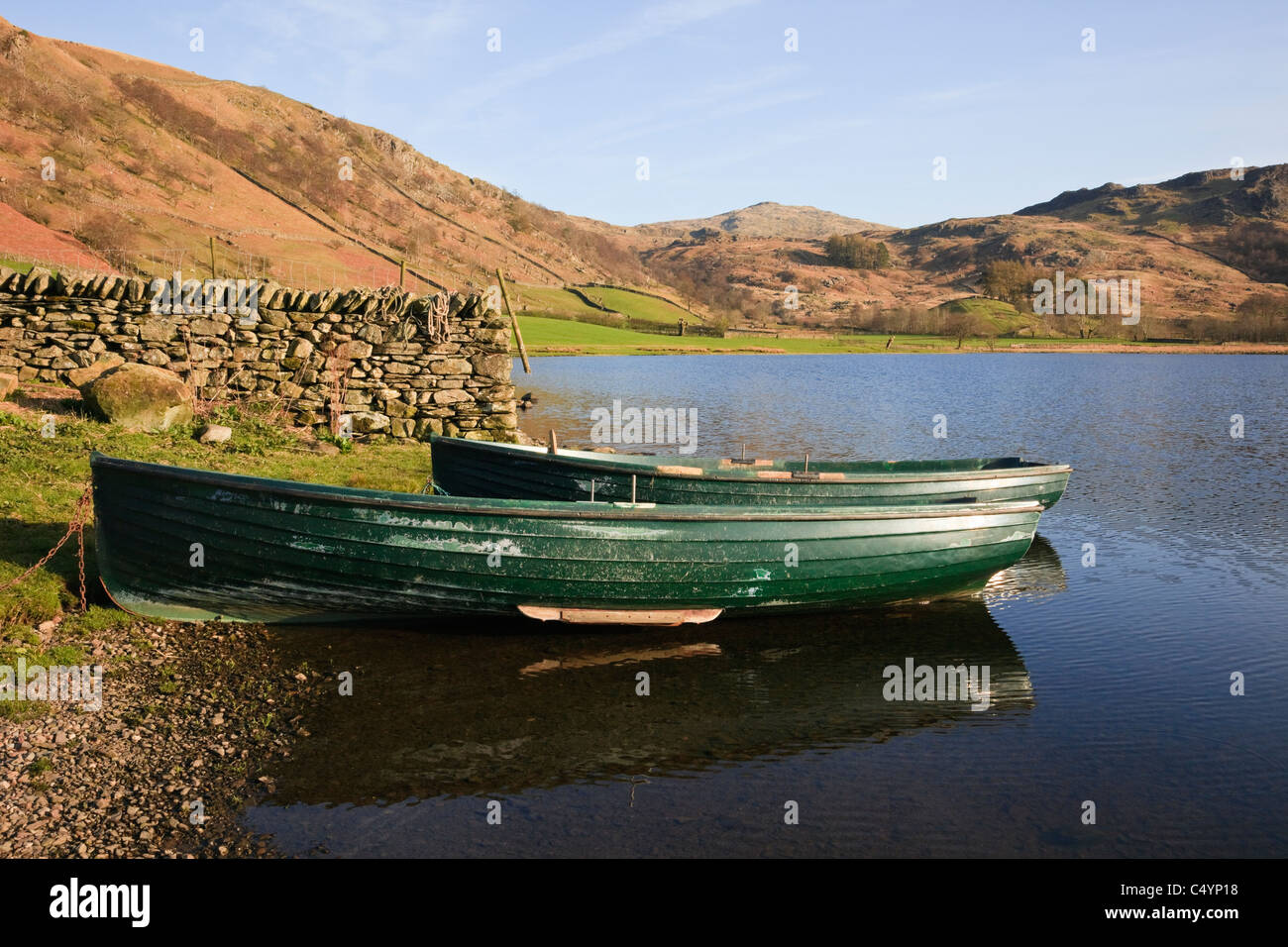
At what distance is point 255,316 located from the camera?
16484 millimetres

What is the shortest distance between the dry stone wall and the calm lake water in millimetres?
8939

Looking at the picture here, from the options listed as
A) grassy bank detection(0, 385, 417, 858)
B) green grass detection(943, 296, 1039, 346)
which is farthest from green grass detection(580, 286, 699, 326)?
grassy bank detection(0, 385, 417, 858)

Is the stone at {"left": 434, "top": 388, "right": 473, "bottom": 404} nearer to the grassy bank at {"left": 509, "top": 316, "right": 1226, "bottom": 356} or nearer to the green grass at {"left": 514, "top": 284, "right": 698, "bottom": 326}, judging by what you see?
the grassy bank at {"left": 509, "top": 316, "right": 1226, "bottom": 356}

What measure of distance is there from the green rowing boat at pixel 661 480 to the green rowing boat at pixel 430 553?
251 centimetres

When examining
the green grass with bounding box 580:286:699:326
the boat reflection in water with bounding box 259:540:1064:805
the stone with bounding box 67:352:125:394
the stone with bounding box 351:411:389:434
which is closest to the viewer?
the boat reflection in water with bounding box 259:540:1064:805

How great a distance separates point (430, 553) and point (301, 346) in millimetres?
9826

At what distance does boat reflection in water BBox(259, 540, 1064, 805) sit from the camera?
20.9 feet

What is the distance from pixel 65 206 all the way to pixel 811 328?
80.8 meters

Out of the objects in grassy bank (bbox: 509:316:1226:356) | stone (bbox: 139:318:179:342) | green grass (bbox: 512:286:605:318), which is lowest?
stone (bbox: 139:318:179:342)

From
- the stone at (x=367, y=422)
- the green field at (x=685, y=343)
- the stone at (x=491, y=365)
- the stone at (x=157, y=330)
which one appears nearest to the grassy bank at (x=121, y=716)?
the stone at (x=157, y=330)

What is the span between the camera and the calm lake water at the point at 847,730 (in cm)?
569

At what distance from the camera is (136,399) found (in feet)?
46.0
